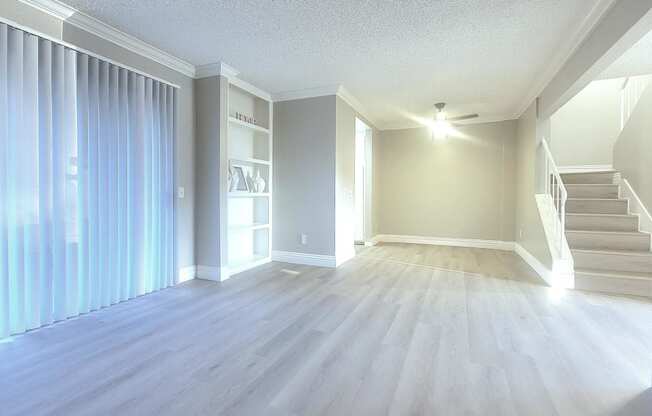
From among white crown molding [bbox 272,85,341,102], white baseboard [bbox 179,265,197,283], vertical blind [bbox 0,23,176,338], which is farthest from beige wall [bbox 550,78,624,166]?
vertical blind [bbox 0,23,176,338]

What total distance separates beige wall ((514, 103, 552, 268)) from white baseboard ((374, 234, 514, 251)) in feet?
1.07

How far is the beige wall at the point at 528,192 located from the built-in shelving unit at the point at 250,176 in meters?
3.70

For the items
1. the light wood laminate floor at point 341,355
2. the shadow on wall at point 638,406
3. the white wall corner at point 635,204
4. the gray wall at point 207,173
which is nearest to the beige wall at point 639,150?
the white wall corner at point 635,204

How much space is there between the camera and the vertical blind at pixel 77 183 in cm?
223

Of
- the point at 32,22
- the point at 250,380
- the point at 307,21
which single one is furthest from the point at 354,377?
the point at 32,22

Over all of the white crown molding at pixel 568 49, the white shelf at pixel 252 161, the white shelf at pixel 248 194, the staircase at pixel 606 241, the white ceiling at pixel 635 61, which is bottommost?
the staircase at pixel 606 241

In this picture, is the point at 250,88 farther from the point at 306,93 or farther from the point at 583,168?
the point at 583,168

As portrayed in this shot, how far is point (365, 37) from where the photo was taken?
9.77ft

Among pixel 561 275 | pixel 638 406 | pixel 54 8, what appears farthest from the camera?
pixel 561 275

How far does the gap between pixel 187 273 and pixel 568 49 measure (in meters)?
4.66

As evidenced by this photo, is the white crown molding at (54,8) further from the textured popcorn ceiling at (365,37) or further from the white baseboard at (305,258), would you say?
the white baseboard at (305,258)

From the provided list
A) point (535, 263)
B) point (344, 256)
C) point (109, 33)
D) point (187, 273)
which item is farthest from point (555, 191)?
point (109, 33)

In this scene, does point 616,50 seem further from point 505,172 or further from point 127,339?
point 127,339

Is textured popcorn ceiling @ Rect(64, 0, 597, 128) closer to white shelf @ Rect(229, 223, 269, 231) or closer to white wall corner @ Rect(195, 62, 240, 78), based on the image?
white wall corner @ Rect(195, 62, 240, 78)
